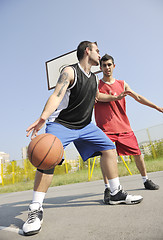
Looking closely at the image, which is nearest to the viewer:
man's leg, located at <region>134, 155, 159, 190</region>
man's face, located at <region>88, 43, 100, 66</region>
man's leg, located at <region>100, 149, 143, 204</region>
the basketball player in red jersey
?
man's leg, located at <region>100, 149, 143, 204</region>

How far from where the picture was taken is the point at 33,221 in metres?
1.70

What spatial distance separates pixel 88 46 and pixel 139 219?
2.05m

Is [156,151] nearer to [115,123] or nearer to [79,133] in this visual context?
[115,123]

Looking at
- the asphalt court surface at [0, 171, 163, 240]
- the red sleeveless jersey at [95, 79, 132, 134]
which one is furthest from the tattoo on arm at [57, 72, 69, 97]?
the asphalt court surface at [0, 171, 163, 240]

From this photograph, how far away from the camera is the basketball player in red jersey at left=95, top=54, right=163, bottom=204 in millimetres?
2926

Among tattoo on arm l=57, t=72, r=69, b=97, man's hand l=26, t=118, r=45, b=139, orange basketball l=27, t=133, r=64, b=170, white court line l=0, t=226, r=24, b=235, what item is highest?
tattoo on arm l=57, t=72, r=69, b=97

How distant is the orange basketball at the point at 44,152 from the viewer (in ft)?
5.82

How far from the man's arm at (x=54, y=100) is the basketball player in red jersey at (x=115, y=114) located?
0.87m

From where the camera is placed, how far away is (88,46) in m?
2.44

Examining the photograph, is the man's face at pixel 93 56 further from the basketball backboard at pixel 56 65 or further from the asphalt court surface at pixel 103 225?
the basketball backboard at pixel 56 65

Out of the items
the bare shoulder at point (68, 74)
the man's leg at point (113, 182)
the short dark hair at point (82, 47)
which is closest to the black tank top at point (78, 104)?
the bare shoulder at point (68, 74)

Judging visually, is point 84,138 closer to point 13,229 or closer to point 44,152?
point 44,152

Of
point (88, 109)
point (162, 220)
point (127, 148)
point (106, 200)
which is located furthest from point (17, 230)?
point (127, 148)

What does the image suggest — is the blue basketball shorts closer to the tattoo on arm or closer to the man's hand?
the man's hand
